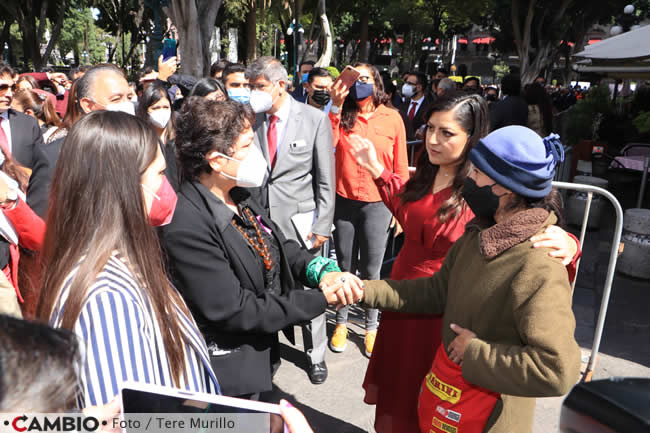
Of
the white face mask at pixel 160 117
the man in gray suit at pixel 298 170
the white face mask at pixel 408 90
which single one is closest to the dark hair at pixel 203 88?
the white face mask at pixel 160 117

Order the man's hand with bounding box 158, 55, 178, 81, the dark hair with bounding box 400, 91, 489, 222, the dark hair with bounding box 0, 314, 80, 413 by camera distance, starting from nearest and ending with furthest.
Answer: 1. the dark hair with bounding box 0, 314, 80, 413
2. the dark hair with bounding box 400, 91, 489, 222
3. the man's hand with bounding box 158, 55, 178, 81

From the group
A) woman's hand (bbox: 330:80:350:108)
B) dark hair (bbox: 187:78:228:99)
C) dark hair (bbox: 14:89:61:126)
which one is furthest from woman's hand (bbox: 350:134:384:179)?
dark hair (bbox: 14:89:61:126)

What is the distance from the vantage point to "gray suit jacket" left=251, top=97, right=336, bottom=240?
151 inches

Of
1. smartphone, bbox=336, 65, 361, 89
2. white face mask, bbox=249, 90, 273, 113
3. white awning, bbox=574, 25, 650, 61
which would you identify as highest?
white awning, bbox=574, 25, 650, 61

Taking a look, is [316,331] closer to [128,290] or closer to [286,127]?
[286,127]

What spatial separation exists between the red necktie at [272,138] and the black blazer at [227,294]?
5.33ft

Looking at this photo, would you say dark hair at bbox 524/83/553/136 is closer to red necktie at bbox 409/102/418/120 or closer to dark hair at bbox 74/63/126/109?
red necktie at bbox 409/102/418/120

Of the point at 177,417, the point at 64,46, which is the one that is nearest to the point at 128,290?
the point at 177,417

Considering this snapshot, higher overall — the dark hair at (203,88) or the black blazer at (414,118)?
the dark hair at (203,88)

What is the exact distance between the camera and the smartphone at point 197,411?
1.08 meters

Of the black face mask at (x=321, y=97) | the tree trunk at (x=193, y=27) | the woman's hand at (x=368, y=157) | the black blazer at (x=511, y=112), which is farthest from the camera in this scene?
the tree trunk at (x=193, y=27)

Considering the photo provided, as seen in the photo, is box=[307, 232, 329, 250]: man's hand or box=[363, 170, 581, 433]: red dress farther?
box=[307, 232, 329, 250]: man's hand

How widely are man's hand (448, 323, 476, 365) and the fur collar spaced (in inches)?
11.2

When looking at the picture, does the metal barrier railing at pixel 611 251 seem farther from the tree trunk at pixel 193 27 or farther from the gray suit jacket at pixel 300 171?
the tree trunk at pixel 193 27
